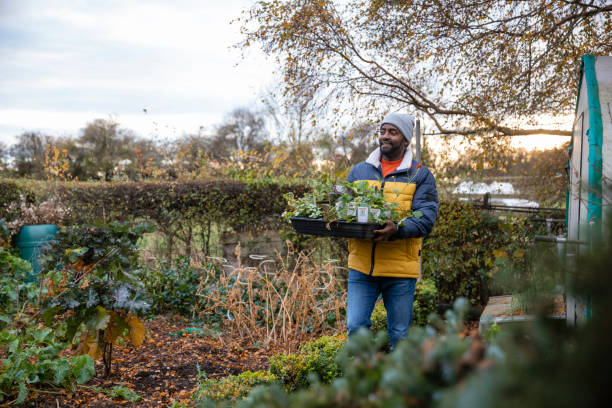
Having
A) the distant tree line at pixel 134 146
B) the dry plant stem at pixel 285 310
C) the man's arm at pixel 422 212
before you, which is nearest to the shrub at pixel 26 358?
the dry plant stem at pixel 285 310

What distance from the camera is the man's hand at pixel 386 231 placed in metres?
2.33

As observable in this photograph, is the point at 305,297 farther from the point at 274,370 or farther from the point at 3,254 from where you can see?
the point at 3,254

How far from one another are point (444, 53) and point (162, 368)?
16.6 feet

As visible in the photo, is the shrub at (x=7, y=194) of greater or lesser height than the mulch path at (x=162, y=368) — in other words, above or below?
above

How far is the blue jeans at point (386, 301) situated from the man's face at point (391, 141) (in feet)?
2.68

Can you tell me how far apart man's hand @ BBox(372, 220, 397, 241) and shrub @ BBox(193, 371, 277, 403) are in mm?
1003

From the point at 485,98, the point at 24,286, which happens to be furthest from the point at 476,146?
the point at 24,286

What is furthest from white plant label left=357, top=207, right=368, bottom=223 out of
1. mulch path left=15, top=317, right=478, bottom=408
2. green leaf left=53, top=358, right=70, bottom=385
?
green leaf left=53, top=358, right=70, bottom=385

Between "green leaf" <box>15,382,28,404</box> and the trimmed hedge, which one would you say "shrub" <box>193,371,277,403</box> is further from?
the trimmed hedge

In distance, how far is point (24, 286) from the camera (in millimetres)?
2959

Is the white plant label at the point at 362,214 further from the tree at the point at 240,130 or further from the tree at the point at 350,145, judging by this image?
the tree at the point at 240,130

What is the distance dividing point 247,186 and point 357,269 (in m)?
3.42

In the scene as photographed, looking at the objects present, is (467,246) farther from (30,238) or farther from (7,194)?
(7,194)

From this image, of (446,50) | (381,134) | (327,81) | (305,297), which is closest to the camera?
(381,134)
